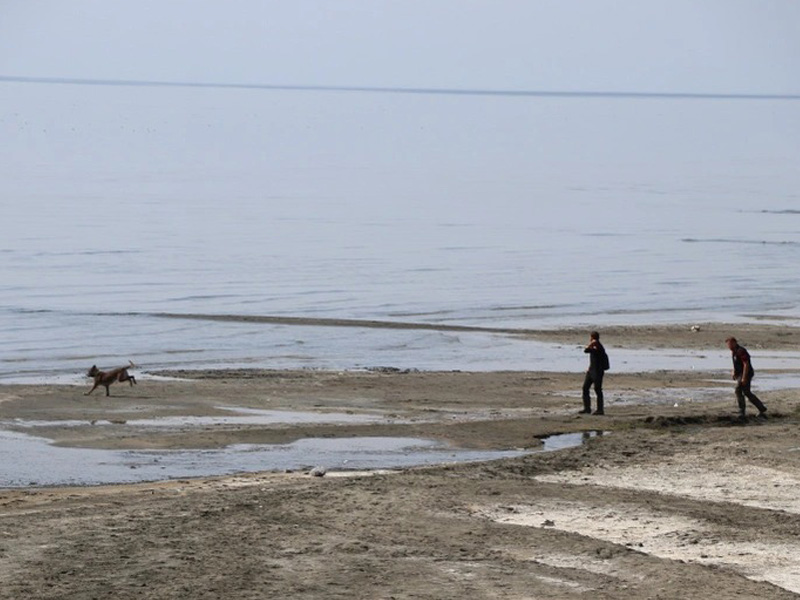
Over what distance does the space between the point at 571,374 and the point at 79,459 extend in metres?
11.0

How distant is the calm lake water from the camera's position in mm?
32625

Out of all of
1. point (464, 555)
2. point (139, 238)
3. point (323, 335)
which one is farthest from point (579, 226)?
point (464, 555)

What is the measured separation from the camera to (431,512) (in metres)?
15.5

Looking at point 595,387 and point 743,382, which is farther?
point 595,387

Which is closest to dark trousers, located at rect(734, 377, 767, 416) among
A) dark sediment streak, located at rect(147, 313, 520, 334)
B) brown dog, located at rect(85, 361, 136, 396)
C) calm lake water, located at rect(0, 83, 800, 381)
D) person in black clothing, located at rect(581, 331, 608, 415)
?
person in black clothing, located at rect(581, 331, 608, 415)

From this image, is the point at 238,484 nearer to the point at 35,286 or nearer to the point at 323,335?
the point at 323,335

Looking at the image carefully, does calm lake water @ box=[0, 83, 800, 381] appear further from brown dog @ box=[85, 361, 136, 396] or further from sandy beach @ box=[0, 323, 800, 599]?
sandy beach @ box=[0, 323, 800, 599]

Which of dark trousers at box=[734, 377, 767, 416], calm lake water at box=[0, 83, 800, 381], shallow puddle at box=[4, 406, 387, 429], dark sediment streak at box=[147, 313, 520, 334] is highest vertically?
calm lake water at box=[0, 83, 800, 381]

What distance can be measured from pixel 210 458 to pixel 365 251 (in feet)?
109

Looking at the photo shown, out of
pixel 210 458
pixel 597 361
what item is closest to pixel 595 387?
pixel 597 361

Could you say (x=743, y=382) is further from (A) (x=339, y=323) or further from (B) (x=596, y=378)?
(A) (x=339, y=323)

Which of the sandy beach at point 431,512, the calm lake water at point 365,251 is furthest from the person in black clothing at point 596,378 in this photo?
the calm lake water at point 365,251

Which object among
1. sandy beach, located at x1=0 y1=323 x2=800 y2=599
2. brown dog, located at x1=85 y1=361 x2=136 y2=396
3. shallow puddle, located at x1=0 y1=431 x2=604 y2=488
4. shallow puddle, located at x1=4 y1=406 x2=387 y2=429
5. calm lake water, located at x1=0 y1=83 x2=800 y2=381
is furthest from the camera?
calm lake water, located at x1=0 y1=83 x2=800 y2=381

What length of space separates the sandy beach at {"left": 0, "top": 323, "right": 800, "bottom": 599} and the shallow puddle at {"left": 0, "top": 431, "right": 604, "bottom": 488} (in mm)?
340
